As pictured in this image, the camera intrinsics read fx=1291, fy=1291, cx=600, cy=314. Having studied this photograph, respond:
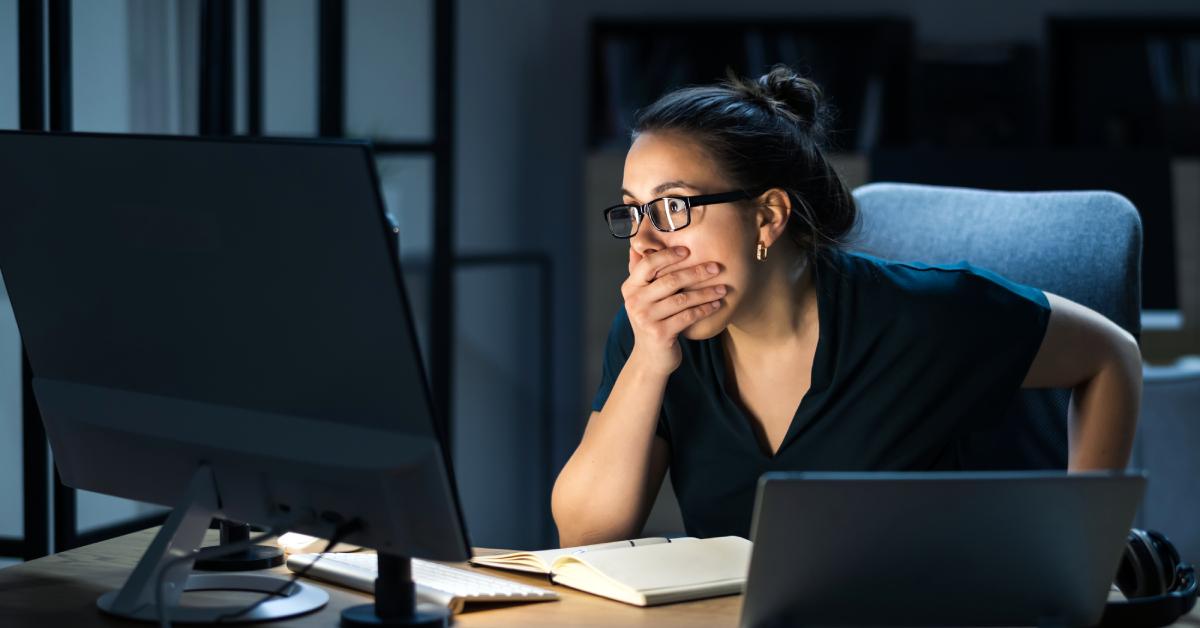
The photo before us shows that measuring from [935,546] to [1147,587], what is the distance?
0.28 m

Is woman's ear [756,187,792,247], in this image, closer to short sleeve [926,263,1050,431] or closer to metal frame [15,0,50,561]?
short sleeve [926,263,1050,431]

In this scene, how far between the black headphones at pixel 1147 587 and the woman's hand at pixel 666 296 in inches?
21.1

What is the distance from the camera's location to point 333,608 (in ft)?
3.46

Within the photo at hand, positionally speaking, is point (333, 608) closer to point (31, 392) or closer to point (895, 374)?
point (895, 374)

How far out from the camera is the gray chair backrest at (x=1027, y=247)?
1.63 meters

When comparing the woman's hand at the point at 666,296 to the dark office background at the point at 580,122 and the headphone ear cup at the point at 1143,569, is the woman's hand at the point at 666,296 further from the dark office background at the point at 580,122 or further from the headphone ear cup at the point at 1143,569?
the dark office background at the point at 580,122

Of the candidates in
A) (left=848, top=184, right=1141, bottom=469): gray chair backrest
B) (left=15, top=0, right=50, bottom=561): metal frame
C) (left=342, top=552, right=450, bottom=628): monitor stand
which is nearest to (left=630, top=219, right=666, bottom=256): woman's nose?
(left=848, top=184, right=1141, bottom=469): gray chair backrest

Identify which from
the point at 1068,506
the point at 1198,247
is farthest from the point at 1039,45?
the point at 1068,506

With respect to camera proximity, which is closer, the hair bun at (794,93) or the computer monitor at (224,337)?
the computer monitor at (224,337)

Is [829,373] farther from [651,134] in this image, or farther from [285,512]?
[285,512]

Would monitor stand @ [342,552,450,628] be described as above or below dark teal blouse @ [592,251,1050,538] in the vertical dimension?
below

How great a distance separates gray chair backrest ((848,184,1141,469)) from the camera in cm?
163

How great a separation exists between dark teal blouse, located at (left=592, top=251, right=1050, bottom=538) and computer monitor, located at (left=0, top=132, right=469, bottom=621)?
2.07ft

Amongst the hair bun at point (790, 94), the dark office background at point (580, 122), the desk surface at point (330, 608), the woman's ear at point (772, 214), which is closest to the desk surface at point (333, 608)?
the desk surface at point (330, 608)
